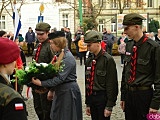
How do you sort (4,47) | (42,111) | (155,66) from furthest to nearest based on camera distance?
1. (42,111)
2. (155,66)
3. (4,47)

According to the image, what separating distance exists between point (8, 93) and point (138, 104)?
260 centimetres

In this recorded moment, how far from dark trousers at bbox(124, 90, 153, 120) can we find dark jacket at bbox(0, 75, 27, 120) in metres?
2.48

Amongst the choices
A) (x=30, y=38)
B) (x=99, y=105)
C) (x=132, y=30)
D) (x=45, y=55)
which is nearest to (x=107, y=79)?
(x=99, y=105)

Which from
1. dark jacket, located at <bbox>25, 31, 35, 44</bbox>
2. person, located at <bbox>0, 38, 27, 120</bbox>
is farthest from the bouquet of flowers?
dark jacket, located at <bbox>25, 31, 35, 44</bbox>

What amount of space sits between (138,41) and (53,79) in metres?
1.25

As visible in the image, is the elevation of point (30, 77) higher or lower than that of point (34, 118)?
higher

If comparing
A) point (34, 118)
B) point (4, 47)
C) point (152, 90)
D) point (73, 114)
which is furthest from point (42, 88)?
point (34, 118)

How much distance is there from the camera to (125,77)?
5.33 m

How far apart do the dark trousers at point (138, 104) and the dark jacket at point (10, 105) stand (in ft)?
8.15

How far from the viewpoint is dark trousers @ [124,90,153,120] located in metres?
5.07

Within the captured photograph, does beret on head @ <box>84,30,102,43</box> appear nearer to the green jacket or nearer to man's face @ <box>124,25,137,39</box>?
the green jacket

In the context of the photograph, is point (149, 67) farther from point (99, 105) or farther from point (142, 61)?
point (99, 105)

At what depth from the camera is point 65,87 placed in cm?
575

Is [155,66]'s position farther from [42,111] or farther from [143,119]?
[42,111]
